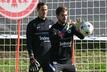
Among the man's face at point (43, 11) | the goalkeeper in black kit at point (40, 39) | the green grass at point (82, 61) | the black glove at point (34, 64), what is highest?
the man's face at point (43, 11)

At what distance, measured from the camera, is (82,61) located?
1100 cm

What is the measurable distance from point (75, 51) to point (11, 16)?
249 cm

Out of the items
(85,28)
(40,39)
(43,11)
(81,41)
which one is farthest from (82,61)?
(43,11)

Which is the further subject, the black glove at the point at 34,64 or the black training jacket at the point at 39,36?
the black training jacket at the point at 39,36

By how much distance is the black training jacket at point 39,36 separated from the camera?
28.0 ft

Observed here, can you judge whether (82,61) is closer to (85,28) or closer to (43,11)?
(85,28)

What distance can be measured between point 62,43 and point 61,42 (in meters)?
0.03

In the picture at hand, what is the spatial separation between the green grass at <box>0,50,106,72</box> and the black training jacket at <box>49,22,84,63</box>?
289 cm

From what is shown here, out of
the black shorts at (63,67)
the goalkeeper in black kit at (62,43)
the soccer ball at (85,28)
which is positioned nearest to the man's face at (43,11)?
the goalkeeper in black kit at (62,43)

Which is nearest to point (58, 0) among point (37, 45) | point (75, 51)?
point (75, 51)

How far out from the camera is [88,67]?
35.9 ft

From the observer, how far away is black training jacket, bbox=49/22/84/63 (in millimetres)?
7941

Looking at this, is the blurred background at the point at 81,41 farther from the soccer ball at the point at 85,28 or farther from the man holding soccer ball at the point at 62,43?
the man holding soccer ball at the point at 62,43

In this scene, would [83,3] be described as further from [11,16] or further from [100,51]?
[11,16]
